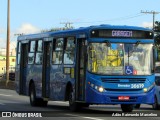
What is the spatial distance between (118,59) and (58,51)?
129 inches

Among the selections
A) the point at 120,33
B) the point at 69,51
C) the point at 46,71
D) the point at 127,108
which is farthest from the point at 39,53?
the point at 120,33

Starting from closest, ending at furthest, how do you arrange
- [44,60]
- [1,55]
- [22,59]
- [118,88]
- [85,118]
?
1. [85,118]
2. [118,88]
3. [44,60]
4. [22,59]
5. [1,55]

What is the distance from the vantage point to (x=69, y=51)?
1986cm

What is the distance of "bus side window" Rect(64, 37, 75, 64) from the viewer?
64.3 ft

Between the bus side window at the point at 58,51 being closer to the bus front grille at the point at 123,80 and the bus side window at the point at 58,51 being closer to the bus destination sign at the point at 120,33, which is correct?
the bus destination sign at the point at 120,33

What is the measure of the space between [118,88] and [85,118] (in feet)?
5.97

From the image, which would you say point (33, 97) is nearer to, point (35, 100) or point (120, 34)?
point (35, 100)

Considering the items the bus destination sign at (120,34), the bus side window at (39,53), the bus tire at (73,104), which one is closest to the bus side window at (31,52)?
the bus side window at (39,53)

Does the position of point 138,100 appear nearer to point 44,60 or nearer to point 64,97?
point 64,97

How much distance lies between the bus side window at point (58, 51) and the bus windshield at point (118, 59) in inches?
102

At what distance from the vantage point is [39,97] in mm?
23125

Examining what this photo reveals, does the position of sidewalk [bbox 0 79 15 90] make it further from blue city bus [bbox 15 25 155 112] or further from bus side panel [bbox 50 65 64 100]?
blue city bus [bbox 15 25 155 112]

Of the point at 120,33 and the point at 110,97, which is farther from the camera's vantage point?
the point at 120,33

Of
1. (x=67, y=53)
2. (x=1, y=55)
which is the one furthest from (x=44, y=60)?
(x=1, y=55)
